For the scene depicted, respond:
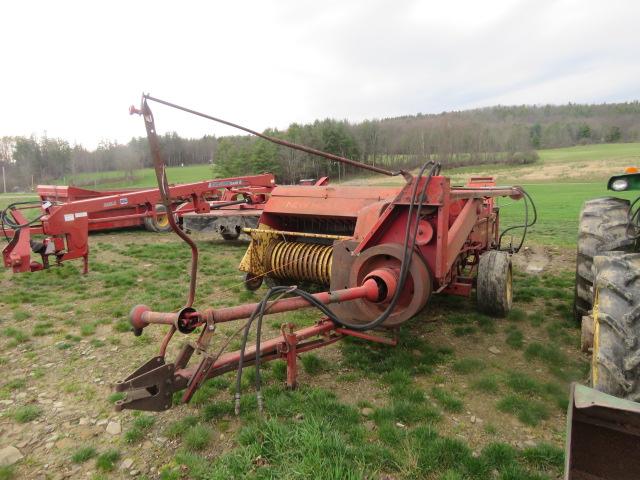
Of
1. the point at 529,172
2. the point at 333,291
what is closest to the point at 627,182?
the point at 333,291

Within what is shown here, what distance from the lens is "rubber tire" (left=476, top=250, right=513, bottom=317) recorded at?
4.79 m

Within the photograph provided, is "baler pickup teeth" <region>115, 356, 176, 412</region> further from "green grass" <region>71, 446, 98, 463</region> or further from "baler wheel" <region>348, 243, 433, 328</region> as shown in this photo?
"baler wheel" <region>348, 243, 433, 328</region>

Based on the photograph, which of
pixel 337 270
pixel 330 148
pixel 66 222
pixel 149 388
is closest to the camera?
pixel 149 388

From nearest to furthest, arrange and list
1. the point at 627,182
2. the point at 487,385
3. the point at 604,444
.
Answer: the point at 604,444, the point at 487,385, the point at 627,182

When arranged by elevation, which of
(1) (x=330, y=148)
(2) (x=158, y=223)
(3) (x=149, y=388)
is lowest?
(3) (x=149, y=388)

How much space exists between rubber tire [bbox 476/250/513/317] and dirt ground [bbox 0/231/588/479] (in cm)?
16

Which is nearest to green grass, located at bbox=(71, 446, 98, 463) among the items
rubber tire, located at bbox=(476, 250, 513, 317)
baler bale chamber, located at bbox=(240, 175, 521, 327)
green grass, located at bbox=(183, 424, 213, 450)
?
green grass, located at bbox=(183, 424, 213, 450)

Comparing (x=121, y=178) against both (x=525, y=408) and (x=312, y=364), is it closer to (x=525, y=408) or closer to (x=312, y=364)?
(x=312, y=364)

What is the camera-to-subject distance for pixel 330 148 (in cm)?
4988

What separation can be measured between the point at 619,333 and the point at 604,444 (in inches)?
23.7

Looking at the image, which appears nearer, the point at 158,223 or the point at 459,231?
the point at 459,231

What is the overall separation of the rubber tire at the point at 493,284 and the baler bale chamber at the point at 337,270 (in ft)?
0.04

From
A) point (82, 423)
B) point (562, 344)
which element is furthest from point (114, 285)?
point (562, 344)

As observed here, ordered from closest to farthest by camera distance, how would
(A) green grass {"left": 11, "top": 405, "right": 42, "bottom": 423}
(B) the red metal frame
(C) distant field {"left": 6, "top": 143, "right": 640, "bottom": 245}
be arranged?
(B) the red metal frame → (A) green grass {"left": 11, "top": 405, "right": 42, "bottom": 423} → (C) distant field {"left": 6, "top": 143, "right": 640, "bottom": 245}
